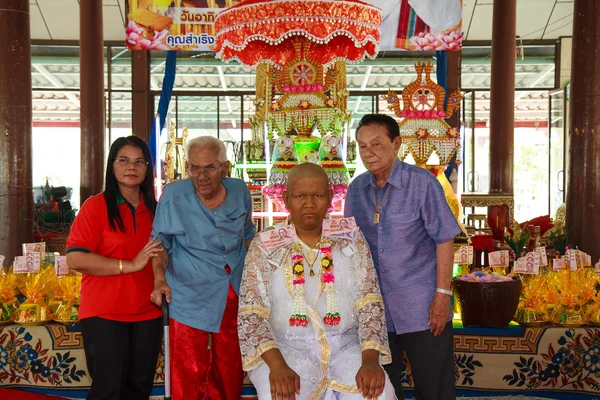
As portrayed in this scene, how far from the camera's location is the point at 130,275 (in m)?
2.41

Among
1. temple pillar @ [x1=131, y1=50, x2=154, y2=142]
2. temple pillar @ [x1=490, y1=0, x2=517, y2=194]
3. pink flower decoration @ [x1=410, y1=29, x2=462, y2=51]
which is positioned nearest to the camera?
pink flower decoration @ [x1=410, y1=29, x2=462, y2=51]

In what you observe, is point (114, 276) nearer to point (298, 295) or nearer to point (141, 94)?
point (298, 295)

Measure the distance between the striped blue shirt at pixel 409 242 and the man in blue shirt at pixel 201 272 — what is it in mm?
573

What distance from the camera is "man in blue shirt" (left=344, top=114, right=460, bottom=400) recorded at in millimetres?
2338

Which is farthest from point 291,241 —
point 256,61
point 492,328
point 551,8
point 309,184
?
point 551,8

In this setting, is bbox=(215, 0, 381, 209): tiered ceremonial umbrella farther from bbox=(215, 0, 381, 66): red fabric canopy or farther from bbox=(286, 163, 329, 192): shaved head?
bbox=(286, 163, 329, 192): shaved head

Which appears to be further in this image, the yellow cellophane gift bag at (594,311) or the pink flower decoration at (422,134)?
the pink flower decoration at (422,134)

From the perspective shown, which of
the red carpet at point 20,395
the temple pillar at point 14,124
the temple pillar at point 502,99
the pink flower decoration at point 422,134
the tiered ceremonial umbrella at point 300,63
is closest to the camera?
the red carpet at point 20,395

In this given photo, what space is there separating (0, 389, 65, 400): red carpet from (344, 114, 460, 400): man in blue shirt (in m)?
1.81

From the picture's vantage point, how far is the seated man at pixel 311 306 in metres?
2.13

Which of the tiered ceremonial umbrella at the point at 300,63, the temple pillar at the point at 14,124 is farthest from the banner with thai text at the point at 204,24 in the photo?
the temple pillar at the point at 14,124

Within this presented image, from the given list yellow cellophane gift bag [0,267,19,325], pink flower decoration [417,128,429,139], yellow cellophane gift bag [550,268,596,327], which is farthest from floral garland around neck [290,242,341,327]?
pink flower decoration [417,128,429,139]

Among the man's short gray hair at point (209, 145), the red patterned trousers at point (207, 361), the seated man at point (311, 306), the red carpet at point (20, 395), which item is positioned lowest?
the red carpet at point (20, 395)

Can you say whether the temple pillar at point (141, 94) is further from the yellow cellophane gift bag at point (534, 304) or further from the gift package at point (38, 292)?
the yellow cellophane gift bag at point (534, 304)
